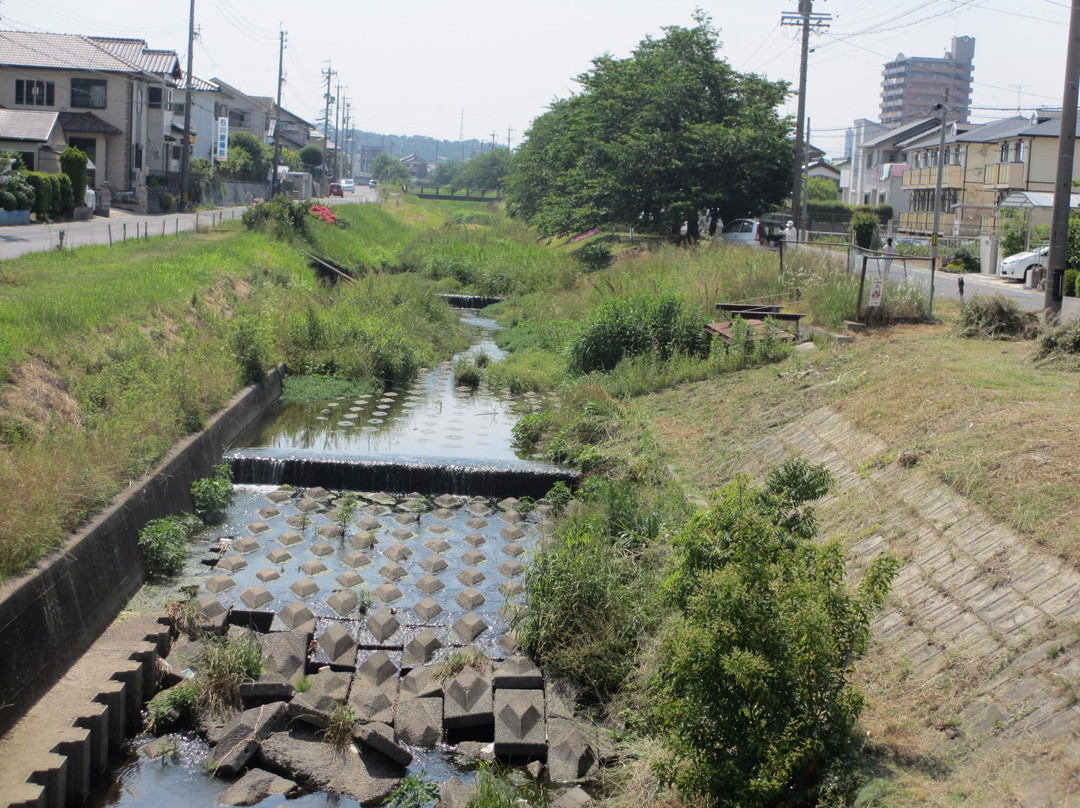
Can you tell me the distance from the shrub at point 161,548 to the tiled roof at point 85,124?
46.0 m

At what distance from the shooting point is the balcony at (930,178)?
5966cm

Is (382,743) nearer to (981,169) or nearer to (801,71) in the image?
(801,71)

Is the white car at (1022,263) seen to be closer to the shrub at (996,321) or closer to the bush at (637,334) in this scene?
the bush at (637,334)

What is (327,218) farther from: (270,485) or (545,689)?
(545,689)

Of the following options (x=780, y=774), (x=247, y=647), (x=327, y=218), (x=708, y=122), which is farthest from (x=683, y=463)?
(x=327, y=218)

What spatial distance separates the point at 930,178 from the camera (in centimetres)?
6266

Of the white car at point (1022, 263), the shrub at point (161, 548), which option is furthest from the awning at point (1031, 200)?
the shrub at point (161, 548)

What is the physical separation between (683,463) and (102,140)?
47796mm

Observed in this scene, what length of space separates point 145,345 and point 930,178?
191ft

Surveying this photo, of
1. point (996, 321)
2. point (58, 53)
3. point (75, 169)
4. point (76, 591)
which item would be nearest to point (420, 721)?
point (76, 591)

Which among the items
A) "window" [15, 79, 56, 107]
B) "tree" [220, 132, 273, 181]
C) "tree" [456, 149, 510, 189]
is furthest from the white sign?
"tree" [456, 149, 510, 189]

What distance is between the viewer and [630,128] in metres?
40.0

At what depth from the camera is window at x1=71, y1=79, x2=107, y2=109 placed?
2039 inches

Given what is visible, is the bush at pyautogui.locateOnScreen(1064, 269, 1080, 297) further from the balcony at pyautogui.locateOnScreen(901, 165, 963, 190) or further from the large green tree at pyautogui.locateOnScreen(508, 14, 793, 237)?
the balcony at pyautogui.locateOnScreen(901, 165, 963, 190)
